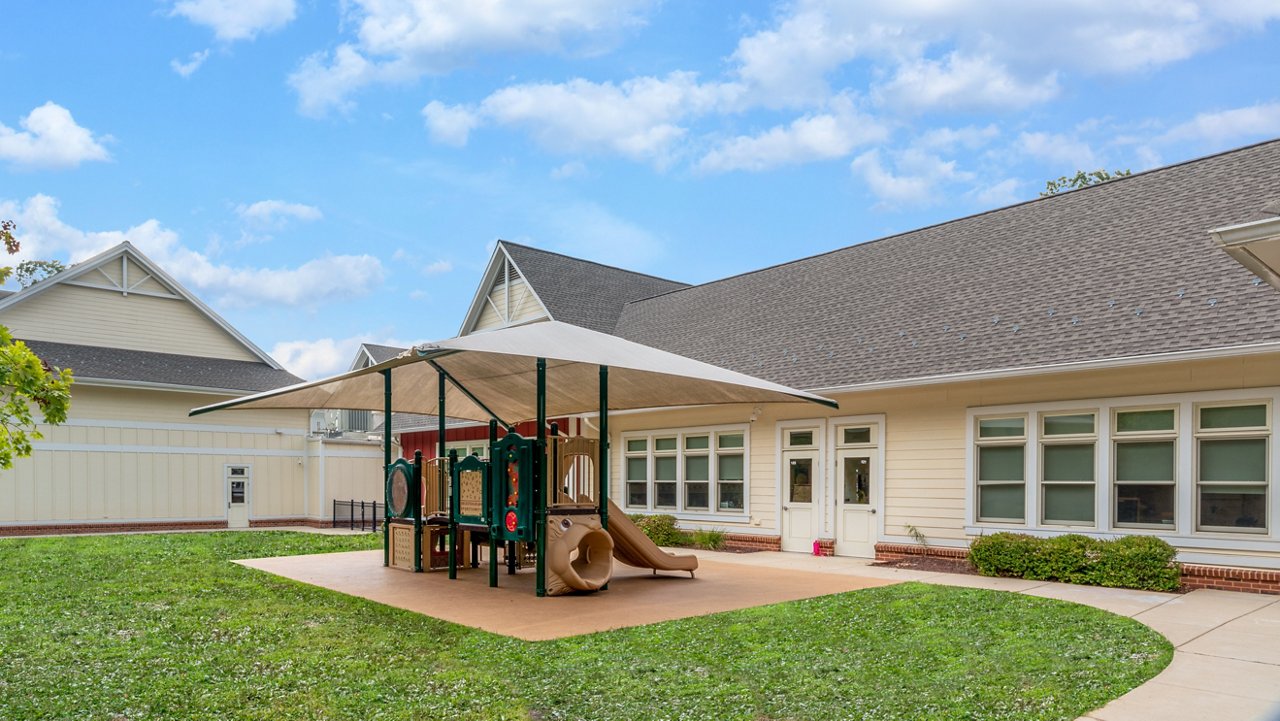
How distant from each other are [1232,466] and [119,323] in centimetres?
2314

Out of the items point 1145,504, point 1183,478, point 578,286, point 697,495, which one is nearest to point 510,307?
point 578,286

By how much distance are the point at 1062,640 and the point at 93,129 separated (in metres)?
16.7

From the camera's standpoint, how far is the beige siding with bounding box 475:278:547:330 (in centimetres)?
2225

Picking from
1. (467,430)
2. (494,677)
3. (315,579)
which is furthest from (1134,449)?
(467,430)

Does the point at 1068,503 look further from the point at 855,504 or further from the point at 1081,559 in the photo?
the point at 855,504

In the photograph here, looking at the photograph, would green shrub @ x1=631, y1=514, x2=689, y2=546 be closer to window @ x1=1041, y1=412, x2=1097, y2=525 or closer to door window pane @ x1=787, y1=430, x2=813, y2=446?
door window pane @ x1=787, y1=430, x2=813, y2=446

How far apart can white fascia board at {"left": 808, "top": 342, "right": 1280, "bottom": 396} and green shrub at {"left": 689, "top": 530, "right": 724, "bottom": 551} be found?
328 centimetres

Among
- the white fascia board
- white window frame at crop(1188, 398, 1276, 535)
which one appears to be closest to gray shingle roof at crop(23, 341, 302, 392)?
the white fascia board

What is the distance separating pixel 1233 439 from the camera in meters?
10.6

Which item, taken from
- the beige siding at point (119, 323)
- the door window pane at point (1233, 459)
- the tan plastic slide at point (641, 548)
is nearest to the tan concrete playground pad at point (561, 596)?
the tan plastic slide at point (641, 548)

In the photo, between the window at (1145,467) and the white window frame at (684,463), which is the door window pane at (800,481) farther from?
the window at (1145,467)

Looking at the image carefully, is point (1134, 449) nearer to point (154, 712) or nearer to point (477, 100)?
point (154, 712)

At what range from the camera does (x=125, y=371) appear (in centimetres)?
2166

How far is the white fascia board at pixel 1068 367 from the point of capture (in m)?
10.1
